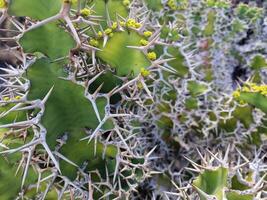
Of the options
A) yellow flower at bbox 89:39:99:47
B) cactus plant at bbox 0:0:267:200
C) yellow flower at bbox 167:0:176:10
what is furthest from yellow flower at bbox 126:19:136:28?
yellow flower at bbox 167:0:176:10

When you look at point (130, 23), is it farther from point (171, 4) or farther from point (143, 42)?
point (171, 4)

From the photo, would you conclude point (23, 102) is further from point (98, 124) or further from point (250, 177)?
point (250, 177)

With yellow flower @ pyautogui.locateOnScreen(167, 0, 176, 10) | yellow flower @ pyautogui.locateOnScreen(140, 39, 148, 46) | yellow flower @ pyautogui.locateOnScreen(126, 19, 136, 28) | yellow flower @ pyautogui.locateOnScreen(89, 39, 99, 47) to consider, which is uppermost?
yellow flower @ pyautogui.locateOnScreen(126, 19, 136, 28)

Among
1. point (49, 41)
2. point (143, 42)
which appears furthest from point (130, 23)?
point (49, 41)

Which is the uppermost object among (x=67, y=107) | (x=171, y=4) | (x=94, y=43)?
(x=94, y=43)

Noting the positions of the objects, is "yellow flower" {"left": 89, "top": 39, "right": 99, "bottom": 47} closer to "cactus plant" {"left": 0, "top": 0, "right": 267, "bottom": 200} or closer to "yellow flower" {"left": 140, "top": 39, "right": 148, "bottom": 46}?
"cactus plant" {"left": 0, "top": 0, "right": 267, "bottom": 200}

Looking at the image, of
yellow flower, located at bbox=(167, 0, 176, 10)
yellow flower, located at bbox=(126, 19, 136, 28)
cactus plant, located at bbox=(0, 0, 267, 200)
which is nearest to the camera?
cactus plant, located at bbox=(0, 0, 267, 200)

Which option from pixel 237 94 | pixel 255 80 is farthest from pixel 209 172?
pixel 255 80

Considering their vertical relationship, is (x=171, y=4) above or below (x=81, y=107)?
below

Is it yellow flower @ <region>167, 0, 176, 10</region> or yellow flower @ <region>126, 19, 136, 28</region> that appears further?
yellow flower @ <region>167, 0, 176, 10</region>

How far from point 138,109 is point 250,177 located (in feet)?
1.97

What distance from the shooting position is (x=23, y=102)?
51.9 inches

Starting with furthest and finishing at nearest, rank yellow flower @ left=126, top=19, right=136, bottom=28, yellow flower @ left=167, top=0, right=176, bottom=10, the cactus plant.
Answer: yellow flower @ left=167, top=0, right=176, bottom=10
yellow flower @ left=126, top=19, right=136, bottom=28
the cactus plant

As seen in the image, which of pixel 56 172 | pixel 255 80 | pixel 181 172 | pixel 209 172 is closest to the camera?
pixel 209 172
